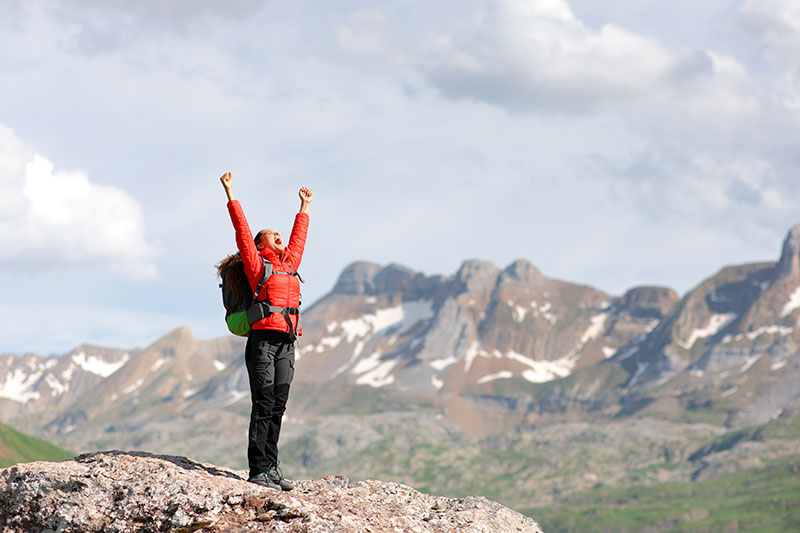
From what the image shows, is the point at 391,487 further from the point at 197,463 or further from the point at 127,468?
the point at 127,468

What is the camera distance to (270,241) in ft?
59.3

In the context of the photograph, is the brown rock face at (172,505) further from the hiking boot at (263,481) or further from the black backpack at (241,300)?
the black backpack at (241,300)

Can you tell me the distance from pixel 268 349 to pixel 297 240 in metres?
2.45

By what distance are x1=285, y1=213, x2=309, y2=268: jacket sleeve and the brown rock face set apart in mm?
4500

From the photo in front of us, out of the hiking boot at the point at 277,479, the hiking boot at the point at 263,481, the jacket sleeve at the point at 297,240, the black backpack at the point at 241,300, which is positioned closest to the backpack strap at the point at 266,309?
the black backpack at the point at 241,300

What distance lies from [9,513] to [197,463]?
387 cm

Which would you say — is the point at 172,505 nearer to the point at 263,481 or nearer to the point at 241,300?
the point at 263,481

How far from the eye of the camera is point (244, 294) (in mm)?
17609

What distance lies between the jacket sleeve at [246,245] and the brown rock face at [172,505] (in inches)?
155

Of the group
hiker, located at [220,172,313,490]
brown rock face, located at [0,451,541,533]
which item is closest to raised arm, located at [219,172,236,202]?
hiker, located at [220,172,313,490]

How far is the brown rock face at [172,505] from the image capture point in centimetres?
1520

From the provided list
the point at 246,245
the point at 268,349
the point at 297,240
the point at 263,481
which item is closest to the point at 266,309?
the point at 268,349

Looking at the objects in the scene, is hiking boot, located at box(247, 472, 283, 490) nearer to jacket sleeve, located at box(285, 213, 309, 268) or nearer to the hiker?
the hiker

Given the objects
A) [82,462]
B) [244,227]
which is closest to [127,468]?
[82,462]
